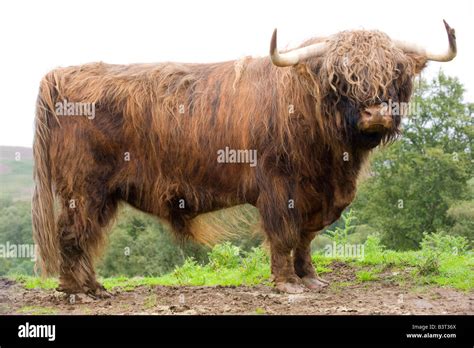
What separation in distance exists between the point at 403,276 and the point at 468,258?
1290mm

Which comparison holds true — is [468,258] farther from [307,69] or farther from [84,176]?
[84,176]

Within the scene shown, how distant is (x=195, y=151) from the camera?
6.54m

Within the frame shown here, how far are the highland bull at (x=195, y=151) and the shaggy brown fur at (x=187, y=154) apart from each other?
10 millimetres

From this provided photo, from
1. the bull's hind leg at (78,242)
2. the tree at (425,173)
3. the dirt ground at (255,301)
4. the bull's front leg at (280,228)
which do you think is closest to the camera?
the dirt ground at (255,301)

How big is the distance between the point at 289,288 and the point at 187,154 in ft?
5.24

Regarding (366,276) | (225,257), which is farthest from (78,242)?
(366,276)

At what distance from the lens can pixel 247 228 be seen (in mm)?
7344

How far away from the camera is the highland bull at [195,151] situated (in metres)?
6.21

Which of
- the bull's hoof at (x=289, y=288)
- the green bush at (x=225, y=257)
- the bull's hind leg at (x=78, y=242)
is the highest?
the bull's hind leg at (x=78, y=242)

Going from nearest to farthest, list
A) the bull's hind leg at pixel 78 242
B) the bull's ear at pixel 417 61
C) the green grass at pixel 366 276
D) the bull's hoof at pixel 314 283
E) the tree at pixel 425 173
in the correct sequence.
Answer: the bull's ear at pixel 417 61, the bull's hind leg at pixel 78 242, the bull's hoof at pixel 314 283, the green grass at pixel 366 276, the tree at pixel 425 173

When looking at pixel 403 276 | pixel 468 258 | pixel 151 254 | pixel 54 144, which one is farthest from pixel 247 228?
pixel 151 254

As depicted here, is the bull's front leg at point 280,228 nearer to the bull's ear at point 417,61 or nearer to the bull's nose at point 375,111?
the bull's nose at point 375,111

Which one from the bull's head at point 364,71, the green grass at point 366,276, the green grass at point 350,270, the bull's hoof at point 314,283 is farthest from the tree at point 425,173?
the bull's head at point 364,71

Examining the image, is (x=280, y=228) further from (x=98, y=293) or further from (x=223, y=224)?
(x=98, y=293)
